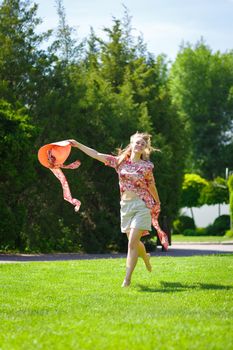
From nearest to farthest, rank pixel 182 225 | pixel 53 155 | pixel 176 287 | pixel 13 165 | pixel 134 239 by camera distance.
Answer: pixel 176 287, pixel 134 239, pixel 53 155, pixel 13 165, pixel 182 225

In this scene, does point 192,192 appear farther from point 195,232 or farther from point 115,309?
point 115,309

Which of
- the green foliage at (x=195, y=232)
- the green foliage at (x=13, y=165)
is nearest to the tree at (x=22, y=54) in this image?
the green foliage at (x=13, y=165)

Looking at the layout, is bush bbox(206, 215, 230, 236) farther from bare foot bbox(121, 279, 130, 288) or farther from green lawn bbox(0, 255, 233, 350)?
bare foot bbox(121, 279, 130, 288)

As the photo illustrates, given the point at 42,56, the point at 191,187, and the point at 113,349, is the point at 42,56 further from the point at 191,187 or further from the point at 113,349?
the point at 191,187

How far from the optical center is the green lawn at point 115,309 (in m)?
6.94

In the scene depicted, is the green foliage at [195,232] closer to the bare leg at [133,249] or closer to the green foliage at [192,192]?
the green foliage at [192,192]

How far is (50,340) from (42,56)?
21.5m

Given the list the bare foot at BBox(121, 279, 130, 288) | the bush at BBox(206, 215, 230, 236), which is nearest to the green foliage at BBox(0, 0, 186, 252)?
the bare foot at BBox(121, 279, 130, 288)

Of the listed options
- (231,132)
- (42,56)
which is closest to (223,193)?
(231,132)

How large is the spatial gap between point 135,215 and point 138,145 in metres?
1.01

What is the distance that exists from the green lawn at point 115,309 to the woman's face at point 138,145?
1.92m

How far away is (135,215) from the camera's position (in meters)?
11.9

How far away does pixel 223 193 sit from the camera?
173 ft

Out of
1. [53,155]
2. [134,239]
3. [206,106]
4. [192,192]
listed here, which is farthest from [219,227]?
[134,239]
